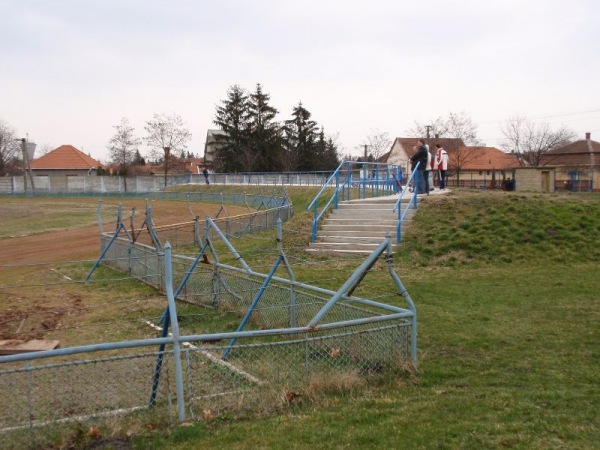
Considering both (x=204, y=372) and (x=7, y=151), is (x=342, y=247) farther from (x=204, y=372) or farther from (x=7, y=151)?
(x=7, y=151)

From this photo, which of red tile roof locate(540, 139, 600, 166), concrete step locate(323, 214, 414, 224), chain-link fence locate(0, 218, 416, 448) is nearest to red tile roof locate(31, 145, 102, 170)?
red tile roof locate(540, 139, 600, 166)

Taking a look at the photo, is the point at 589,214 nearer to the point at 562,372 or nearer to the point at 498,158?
the point at 562,372

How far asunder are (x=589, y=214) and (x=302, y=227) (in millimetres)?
7874

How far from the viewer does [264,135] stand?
71000 mm

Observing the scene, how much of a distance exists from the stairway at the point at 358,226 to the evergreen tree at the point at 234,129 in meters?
53.8

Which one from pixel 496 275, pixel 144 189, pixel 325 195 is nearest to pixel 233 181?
pixel 144 189

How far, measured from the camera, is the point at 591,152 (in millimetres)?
63969

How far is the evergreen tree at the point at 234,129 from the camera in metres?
71.7

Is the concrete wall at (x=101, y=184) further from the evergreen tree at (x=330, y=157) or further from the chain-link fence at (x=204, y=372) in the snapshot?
the chain-link fence at (x=204, y=372)

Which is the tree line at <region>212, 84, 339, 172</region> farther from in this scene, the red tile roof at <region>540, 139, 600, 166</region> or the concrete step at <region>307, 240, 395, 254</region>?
the concrete step at <region>307, 240, 395, 254</region>

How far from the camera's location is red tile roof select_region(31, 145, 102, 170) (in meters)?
79.1

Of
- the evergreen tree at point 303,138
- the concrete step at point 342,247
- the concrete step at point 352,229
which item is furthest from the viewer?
the evergreen tree at point 303,138

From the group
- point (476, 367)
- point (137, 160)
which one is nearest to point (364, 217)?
point (476, 367)

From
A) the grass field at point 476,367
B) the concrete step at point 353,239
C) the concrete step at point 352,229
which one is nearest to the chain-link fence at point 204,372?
the grass field at point 476,367
